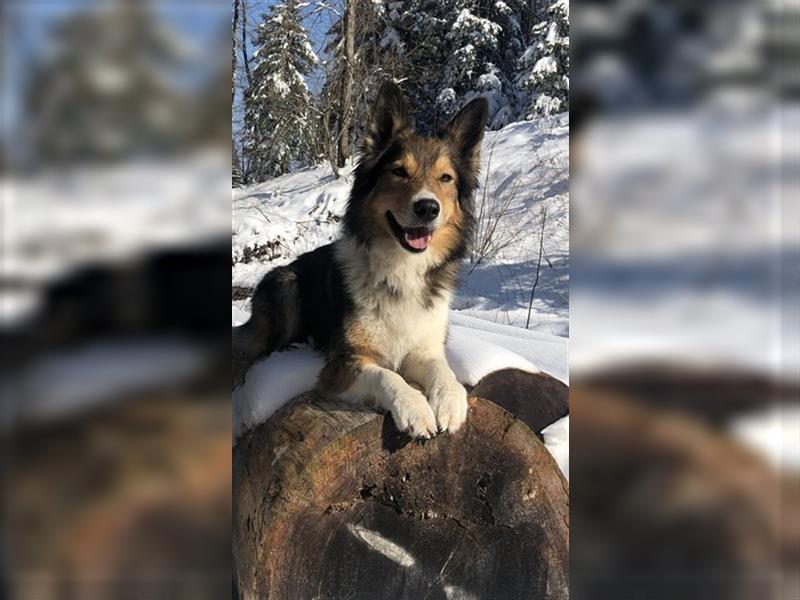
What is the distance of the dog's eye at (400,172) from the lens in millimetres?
2680

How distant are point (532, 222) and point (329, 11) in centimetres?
111

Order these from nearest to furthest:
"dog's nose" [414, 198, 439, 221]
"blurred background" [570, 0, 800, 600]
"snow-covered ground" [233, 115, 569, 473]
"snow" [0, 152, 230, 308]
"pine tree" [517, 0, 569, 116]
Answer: "snow" [0, 152, 230, 308]
"dog's nose" [414, 198, 439, 221]
"snow-covered ground" [233, 115, 569, 473]
"pine tree" [517, 0, 569, 116]
"blurred background" [570, 0, 800, 600]

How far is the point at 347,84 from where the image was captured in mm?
2820

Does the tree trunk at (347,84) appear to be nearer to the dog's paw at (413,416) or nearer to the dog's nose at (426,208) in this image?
the dog's nose at (426,208)

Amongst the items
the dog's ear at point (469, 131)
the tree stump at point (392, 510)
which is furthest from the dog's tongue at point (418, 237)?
the tree stump at point (392, 510)

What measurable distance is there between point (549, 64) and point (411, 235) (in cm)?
89

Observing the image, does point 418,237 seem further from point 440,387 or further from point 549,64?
point 549,64

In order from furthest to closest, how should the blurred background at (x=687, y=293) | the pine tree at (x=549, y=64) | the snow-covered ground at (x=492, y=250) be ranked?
the blurred background at (x=687, y=293)
the pine tree at (x=549, y=64)
the snow-covered ground at (x=492, y=250)

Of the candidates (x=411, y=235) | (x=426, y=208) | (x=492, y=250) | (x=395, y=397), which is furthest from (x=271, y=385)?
(x=492, y=250)

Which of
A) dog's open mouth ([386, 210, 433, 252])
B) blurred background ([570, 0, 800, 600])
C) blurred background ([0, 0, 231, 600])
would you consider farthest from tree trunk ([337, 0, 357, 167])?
blurred background ([570, 0, 800, 600])

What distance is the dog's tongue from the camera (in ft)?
8.80

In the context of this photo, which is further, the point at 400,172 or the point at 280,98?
the point at 280,98

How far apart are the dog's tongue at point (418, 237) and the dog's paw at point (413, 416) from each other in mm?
534

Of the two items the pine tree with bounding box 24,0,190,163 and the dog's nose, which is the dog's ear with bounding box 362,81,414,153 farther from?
the pine tree with bounding box 24,0,190,163
